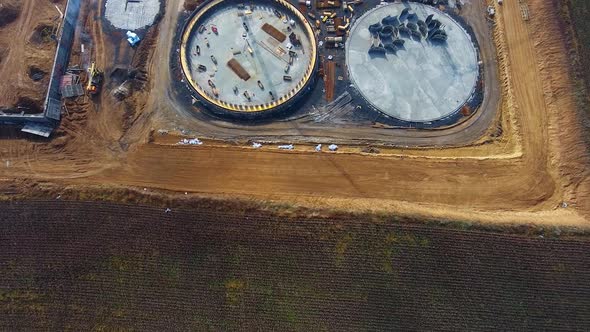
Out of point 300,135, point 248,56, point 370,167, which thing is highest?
point 248,56

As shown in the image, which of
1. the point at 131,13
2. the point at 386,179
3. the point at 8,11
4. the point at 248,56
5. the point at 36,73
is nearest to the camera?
the point at 386,179

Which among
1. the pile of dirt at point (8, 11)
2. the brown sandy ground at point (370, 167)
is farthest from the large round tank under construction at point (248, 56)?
→ the pile of dirt at point (8, 11)

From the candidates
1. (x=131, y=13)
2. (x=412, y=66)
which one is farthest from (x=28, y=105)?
(x=412, y=66)

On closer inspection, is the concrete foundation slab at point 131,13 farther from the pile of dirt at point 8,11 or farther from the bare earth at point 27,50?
the pile of dirt at point 8,11

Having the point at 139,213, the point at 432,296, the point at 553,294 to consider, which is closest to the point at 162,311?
the point at 139,213

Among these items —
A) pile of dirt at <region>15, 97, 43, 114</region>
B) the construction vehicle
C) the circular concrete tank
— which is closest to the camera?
pile of dirt at <region>15, 97, 43, 114</region>

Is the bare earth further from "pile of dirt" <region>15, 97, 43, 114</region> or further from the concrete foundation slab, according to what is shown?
the concrete foundation slab

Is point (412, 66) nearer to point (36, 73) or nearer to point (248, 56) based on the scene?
point (248, 56)

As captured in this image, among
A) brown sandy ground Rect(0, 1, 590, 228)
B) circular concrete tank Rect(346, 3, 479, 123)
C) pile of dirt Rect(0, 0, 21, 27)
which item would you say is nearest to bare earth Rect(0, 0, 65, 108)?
pile of dirt Rect(0, 0, 21, 27)
